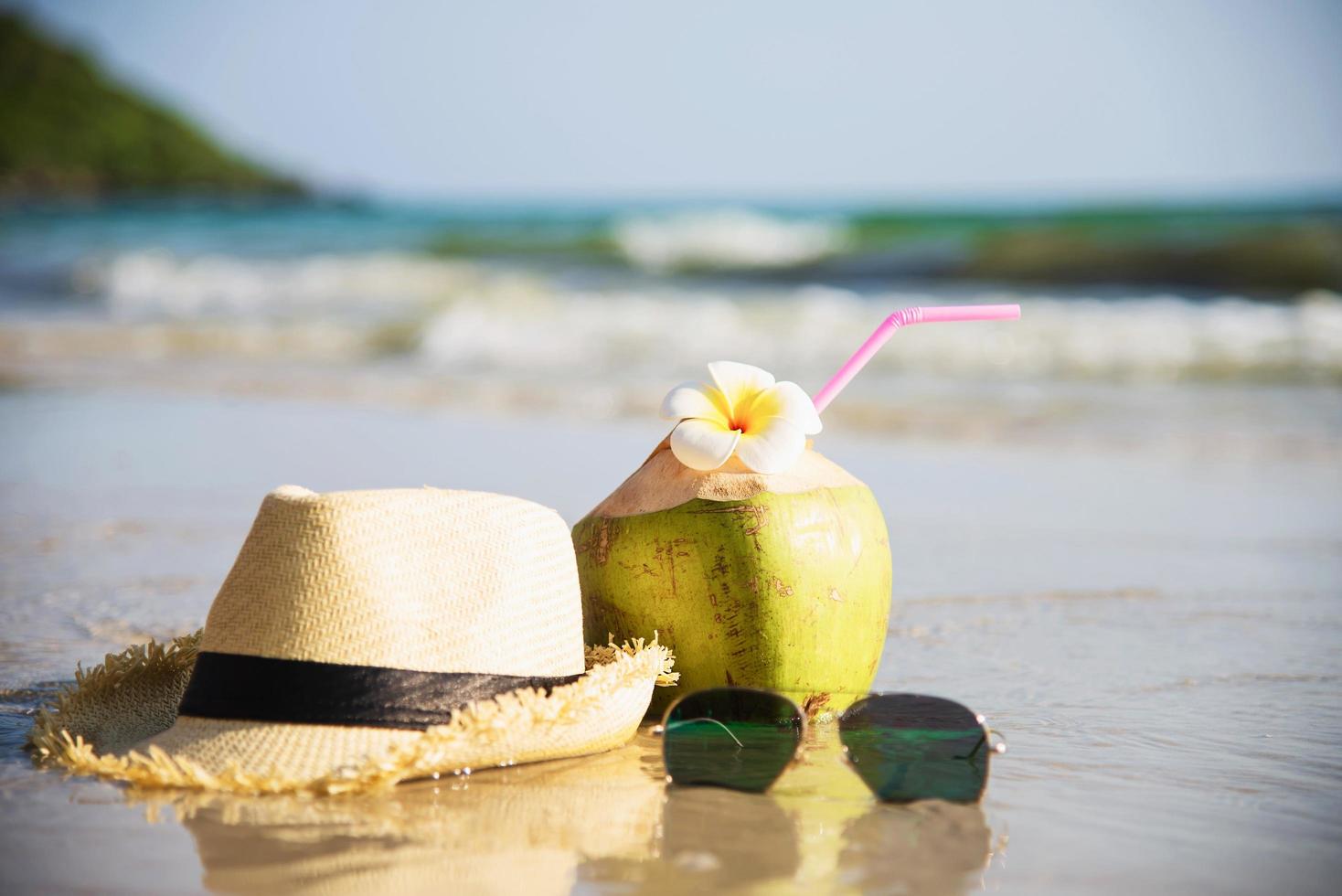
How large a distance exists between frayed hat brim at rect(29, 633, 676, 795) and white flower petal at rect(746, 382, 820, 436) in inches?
21.1

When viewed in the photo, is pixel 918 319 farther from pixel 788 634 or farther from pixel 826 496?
pixel 788 634

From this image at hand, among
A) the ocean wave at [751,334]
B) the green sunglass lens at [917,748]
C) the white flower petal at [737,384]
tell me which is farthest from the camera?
the ocean wave at [751,334]

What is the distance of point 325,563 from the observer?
8.20ft

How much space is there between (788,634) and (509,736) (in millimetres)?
636

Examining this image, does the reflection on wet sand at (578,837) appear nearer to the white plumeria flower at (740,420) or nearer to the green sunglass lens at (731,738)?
the green sunglass lens at (731,738)

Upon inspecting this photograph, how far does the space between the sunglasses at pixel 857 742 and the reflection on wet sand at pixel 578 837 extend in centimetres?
4

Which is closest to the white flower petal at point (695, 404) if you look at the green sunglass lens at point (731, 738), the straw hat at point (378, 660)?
the straw hat at point (378, 660)

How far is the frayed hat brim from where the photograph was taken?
2422 millimetres

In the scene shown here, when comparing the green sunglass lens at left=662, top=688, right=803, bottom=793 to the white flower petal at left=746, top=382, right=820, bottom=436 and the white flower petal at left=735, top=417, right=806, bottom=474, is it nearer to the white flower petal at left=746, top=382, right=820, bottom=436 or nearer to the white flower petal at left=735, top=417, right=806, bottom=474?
the white flower petal at left=735, top=417, right=806, bottom=474

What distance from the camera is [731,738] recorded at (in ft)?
9.00

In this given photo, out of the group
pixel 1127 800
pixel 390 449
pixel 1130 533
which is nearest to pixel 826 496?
pixel 1127 800

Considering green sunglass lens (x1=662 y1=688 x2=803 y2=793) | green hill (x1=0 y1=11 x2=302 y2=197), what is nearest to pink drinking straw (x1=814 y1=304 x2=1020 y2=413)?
green sunglass lens (x1=662 y1=688 x2=803 y2=793)

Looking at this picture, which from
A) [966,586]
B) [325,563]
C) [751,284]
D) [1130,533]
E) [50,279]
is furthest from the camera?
[751,284]

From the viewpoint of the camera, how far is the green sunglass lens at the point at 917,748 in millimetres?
2574
